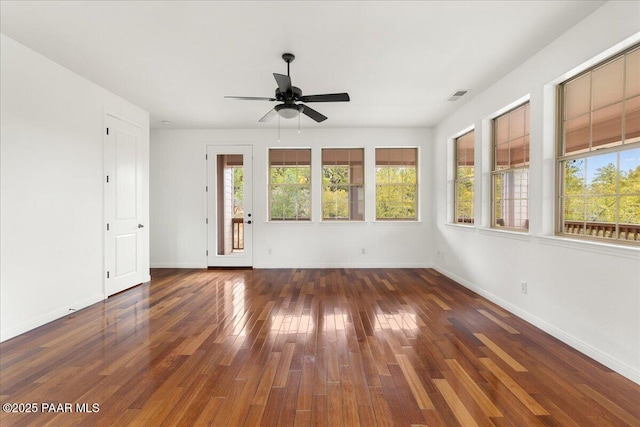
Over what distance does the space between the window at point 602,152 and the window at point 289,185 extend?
427cm

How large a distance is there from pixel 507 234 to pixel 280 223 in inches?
159

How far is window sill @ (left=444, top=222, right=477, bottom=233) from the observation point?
4.58 m

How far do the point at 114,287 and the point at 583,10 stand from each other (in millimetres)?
6128

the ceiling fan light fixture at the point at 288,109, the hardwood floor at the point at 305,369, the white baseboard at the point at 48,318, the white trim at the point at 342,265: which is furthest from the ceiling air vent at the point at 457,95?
the white baseboard at the point at 48,318

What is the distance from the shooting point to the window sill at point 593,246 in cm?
222

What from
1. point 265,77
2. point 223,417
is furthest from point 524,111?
point 223,417

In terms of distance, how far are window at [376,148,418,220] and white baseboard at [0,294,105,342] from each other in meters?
4.92

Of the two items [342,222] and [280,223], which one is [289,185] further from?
[342,222]

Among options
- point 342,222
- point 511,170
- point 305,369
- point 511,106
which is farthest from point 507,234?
point 342,222

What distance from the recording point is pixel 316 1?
7.91 ft

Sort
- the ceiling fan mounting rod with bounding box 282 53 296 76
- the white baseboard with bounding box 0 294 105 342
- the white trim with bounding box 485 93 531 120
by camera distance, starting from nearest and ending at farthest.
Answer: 1. the white baseboard with bounding box 0 294 105 342
2. the ceiling fan mounting rod with bounding box 282 53 296 76
3. the white trim with bounding box 485 93 531 120

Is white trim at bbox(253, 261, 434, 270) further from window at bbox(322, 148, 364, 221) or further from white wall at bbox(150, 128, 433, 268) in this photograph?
window at bbox(322, 148, 364, 221)

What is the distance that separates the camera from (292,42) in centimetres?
299

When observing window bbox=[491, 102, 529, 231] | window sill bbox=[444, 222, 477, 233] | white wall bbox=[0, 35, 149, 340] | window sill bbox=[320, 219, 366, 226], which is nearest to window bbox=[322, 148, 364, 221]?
window sill bbox=[320, 219, 366, 226]
